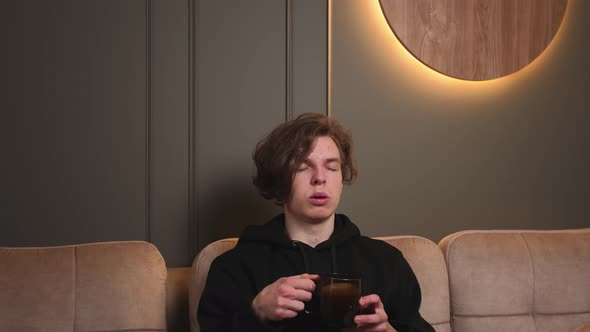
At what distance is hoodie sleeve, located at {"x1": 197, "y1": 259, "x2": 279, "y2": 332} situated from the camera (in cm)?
151

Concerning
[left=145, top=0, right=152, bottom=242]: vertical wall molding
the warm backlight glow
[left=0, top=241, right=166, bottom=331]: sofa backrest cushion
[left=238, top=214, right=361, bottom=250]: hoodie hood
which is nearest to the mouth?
[left=238, top=214, right=361, bottom=250]: hoodie hood

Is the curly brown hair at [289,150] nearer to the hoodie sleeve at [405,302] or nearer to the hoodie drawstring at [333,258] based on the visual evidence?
the hoodie drawstring at [333,258]

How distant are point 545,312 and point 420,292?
19.1 inches

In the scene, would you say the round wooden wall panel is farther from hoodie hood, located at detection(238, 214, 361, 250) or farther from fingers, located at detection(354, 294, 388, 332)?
fingers, located at detection(354, 294, 388, 332)

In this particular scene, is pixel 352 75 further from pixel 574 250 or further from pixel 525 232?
pixel 574 250

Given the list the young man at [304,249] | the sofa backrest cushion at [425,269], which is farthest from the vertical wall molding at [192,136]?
the young man at [304,249]

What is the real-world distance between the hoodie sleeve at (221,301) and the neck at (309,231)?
204mm

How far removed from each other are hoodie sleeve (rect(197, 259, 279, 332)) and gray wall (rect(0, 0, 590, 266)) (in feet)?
1.47

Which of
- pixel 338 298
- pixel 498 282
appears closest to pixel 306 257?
pixel 338 298

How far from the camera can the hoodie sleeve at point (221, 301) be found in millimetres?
1509

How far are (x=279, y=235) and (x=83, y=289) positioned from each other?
1.77ft

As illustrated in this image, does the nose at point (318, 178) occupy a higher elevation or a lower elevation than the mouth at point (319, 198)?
higher

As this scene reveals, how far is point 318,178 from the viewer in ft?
5.19

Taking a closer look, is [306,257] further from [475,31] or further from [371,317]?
[475,31]
